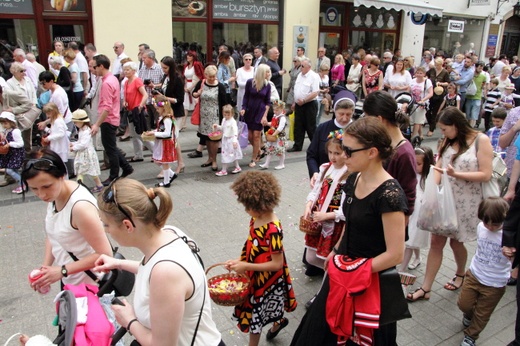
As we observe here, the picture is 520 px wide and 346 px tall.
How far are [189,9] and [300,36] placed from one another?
3822 millimetres

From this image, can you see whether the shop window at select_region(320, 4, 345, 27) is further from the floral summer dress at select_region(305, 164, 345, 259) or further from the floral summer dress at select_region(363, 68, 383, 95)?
the floral summer dress at select_region(305, 164, 345, 259)

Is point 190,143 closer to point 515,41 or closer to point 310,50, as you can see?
point 310,50

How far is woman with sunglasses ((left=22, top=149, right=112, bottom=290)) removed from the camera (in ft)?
8.49

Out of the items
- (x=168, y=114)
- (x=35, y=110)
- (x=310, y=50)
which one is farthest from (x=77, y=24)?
(x=310, y=50)

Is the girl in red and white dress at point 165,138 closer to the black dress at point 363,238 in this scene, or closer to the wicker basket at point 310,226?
the wicker basket at point 310,226

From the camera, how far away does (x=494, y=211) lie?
343 centimetres

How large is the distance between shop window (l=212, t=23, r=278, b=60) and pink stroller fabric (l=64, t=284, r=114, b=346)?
12.1m

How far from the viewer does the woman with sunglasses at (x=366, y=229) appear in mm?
2449

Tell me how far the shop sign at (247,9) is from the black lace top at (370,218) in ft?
38.4

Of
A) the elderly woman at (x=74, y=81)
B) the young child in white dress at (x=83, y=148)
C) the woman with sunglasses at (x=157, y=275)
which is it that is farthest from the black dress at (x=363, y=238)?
the elderly woman at (x=74, y=81)

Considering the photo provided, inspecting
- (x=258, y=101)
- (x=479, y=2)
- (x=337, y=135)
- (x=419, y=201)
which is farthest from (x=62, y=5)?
(x=479, y=2)

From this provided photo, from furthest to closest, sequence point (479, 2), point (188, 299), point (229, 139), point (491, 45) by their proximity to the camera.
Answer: point (491, 45)
point (479, 2)
point (229, 139)
point (188, 299)

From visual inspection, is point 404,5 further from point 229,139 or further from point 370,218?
point 370,218

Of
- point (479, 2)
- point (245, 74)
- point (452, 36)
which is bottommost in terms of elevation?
point (245, 74)
